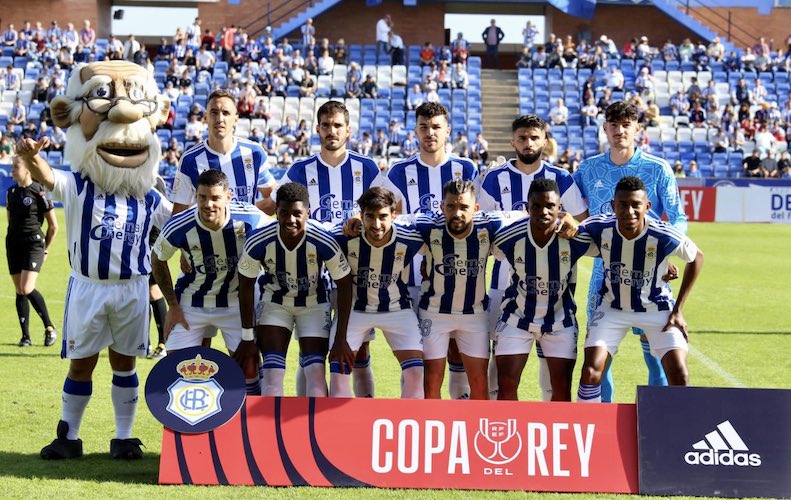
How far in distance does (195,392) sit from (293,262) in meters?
0.86

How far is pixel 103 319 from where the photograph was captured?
550 cm

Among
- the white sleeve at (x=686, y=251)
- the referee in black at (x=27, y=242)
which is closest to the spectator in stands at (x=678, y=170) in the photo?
the referee in black at (x=27, y=242)

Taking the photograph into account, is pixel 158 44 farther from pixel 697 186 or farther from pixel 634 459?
pixel 634 459

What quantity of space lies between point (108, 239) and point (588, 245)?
2457 mm

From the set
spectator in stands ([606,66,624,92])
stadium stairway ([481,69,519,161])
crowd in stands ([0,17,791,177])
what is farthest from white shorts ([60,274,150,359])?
spectator in stands ([606,66,624,92])

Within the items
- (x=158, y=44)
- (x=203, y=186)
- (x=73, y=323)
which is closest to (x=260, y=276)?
(x=203, y=186)

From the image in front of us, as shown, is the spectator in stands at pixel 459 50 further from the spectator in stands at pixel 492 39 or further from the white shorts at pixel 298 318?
the white shorts at pixel 298 318

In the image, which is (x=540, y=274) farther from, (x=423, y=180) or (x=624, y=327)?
(x=423, y=180)

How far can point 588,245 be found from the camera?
5.41m

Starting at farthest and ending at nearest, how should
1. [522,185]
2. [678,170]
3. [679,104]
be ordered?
[679,104], [678,170], [522,185]

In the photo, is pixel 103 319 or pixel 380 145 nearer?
pixel 103 319

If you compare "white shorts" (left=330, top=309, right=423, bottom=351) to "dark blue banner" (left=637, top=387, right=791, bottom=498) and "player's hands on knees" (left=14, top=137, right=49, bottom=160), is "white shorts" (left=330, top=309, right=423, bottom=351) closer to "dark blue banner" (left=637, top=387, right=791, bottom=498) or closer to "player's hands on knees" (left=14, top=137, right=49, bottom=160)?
"dark blue banner" (left=637, top=387, right=791, bottom=498)

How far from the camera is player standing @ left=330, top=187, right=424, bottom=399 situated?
17.9 feet

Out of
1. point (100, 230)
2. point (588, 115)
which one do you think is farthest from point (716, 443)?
point (588, 115)
